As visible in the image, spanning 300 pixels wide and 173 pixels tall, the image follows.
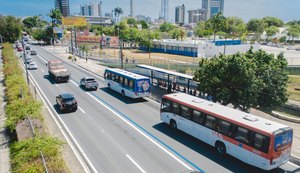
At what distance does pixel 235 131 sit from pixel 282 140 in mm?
2786

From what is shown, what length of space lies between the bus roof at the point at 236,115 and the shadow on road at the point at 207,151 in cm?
288

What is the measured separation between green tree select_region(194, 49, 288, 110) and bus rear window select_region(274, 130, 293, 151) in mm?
8992

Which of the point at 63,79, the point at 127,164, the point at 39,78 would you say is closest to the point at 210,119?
the point at 127,164

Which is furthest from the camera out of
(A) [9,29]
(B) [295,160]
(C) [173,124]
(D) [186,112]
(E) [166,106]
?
(A) [9,29]

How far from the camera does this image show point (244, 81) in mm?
23812

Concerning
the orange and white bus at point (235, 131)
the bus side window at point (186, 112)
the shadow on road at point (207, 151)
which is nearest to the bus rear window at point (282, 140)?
the orange and white bus at point (235, 131)

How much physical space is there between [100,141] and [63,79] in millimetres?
24321

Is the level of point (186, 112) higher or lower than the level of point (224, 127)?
higher

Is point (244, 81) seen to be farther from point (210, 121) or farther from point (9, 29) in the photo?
point (9, 29)

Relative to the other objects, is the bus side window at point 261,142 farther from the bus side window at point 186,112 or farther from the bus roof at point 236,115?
the bus side window at point 186,112

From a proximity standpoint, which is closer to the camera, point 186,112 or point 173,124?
point 186,112

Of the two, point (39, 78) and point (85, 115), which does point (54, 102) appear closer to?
point (85, 115)

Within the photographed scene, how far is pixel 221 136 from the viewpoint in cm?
1731

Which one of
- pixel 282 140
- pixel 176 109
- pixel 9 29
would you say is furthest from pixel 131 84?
pixel 9 29
